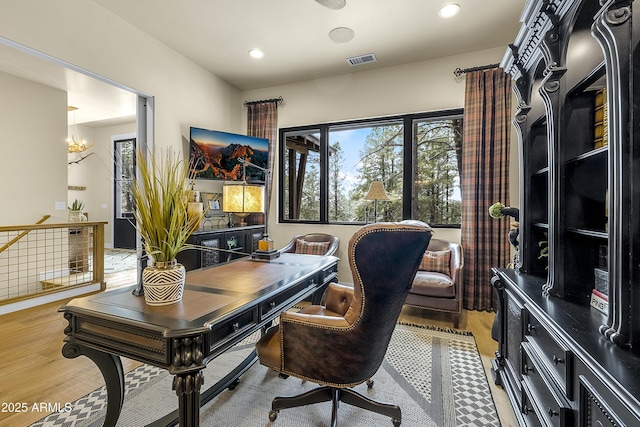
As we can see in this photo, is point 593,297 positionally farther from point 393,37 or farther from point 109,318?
point 393,37

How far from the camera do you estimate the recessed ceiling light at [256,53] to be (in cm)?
365

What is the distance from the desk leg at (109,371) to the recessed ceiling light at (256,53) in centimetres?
350

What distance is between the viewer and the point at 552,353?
4.08ft

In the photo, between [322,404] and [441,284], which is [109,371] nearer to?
[322,404]

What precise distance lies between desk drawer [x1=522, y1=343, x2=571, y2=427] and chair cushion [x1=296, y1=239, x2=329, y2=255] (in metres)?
2.59

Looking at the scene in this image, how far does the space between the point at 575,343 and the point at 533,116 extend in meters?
1.54

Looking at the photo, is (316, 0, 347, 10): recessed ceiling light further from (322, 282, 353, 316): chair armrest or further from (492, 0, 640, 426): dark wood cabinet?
(322, 282, 353, 316): chair armrest

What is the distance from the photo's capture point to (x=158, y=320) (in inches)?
44.5

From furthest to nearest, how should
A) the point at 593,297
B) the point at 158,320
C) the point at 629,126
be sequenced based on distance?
the point at 593,297 < the point at 158,320 < the point at 629,126

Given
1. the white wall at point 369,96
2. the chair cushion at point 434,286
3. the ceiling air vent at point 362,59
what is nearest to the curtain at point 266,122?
the white wall at point 369,96

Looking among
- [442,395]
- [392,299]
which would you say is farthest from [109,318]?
[442,395]

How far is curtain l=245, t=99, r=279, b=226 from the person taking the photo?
4.66 metres

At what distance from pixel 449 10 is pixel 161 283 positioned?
3368 millimetres

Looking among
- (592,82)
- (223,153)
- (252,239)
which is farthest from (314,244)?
(592,82)
